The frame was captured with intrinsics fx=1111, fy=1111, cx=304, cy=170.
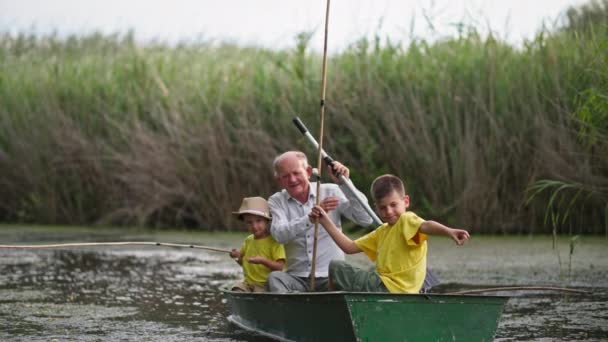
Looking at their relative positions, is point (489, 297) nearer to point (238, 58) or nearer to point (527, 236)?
point (527, 236)

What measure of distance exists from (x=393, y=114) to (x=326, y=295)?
561 centimetres

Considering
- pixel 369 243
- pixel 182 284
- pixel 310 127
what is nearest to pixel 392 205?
pixel 369 243

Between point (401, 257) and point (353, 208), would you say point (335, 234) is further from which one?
point (353, 208)

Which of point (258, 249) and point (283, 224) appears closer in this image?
point (283, 224)

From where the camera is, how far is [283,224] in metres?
5.30

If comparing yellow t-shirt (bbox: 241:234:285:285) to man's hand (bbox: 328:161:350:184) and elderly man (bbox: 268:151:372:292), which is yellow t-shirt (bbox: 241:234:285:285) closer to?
elderly man (bbox: 268:151:372:292)

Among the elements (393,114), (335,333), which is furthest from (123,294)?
(393,114)

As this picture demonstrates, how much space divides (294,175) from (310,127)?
16.5ft

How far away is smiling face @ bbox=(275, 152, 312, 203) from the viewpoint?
525 cm

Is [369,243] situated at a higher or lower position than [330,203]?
lower

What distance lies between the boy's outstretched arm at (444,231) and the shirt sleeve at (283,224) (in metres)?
0.94

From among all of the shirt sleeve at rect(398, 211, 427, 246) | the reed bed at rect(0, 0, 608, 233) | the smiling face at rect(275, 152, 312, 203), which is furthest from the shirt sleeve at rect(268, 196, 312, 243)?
the reed bed at rect(0, 0, 608, 233)

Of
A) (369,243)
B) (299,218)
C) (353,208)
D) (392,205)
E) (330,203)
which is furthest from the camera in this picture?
(353,208)

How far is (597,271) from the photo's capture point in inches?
290
